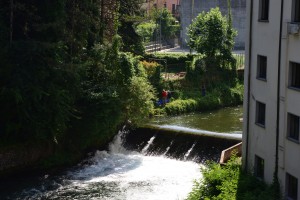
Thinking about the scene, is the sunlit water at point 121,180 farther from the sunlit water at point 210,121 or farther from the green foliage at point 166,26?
the green foliage at point 166,26

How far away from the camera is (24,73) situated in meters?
28.5

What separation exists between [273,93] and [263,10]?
3.65 m

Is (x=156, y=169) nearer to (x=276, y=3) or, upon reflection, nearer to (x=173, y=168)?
(x=173, y=168)

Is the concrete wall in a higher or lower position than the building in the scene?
higher

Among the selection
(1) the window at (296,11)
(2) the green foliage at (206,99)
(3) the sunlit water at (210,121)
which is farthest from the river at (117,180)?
(1) the window at (296,11)

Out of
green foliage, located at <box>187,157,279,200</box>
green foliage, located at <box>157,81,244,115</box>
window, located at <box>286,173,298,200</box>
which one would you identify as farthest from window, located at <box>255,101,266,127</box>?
green foliage, located at <box>157,81,244,115</box>

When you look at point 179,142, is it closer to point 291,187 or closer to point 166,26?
point 291,187

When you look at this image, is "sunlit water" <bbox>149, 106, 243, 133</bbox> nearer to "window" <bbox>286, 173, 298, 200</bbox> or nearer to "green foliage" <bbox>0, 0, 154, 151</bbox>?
"green foliage" <bbox>0, 0, 154, 151</bbox>

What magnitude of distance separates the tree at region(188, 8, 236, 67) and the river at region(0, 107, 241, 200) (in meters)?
18.4

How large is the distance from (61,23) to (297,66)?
13168 millimetres

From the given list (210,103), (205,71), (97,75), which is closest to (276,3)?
(97,75)

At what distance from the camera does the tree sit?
51344 millimetres

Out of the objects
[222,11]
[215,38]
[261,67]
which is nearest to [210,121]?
[215,38]

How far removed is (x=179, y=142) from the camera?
34.8 m
